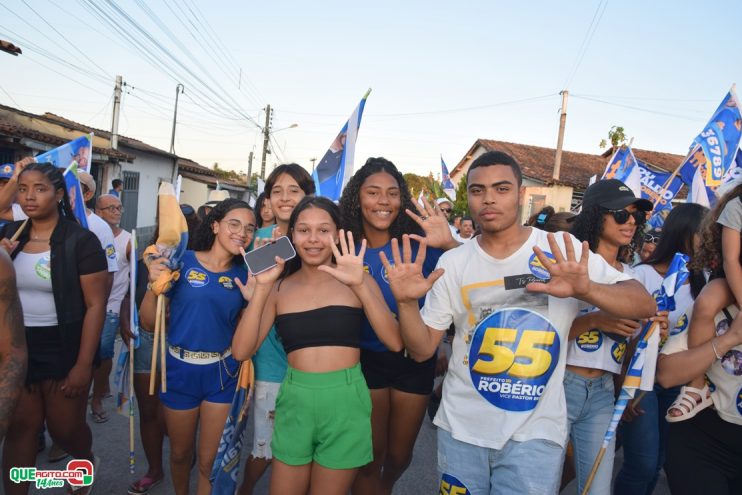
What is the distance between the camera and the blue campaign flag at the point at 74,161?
356 centimetres

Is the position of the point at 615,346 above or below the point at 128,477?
above

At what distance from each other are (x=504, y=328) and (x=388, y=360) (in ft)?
3.24

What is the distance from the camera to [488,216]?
7.73 ft

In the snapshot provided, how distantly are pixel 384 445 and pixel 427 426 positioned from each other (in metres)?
2.12

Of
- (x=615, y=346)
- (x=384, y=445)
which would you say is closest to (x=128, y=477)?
(x=384, y=445)

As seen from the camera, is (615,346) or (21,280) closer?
(615,346)

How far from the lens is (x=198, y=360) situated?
9.96ft

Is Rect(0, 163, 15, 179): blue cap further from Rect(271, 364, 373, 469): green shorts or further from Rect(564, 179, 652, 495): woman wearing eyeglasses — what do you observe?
Rect(564, 179, 652, 495): woman wearing eyeglasses

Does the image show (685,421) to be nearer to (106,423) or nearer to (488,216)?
(488,216)

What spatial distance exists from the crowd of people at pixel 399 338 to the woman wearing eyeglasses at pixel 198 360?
0.04 ft

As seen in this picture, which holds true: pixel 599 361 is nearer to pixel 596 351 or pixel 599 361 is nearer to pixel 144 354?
pixel 596 351

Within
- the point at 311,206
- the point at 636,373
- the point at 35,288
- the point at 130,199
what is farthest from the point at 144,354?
the point at 130,199

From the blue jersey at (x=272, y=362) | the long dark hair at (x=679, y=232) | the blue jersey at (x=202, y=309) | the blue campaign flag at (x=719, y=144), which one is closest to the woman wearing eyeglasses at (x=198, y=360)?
the blue jersey at (x=202, y=309)

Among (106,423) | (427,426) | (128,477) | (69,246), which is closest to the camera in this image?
(69,246)
